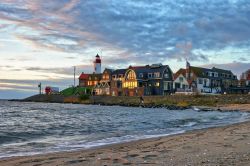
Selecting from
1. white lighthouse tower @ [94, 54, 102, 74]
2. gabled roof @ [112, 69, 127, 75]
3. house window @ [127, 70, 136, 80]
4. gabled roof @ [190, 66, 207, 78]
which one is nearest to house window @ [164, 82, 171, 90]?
house window @ [127, 70, 136, 80]

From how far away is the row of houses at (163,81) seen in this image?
11162 centimetres

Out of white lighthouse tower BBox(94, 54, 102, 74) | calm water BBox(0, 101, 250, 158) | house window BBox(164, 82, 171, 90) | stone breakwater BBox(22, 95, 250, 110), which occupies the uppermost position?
white lighthouse tower BBox(94, 54, 102, 74)

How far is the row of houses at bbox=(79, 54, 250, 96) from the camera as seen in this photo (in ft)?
366

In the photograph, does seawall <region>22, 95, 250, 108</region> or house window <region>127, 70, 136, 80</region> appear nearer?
seawall <region>22, 95, 250, 108</region>

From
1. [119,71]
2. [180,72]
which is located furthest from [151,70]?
[180,72]

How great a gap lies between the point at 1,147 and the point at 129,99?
294 feet

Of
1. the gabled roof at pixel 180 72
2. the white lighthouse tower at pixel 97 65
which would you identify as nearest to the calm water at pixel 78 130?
the gabled roof at pixel 180 72

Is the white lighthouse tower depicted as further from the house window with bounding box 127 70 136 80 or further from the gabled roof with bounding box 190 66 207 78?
the gabled roof with bounding box 190 66 207 78

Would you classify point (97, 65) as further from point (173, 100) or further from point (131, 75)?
point (173, 100)

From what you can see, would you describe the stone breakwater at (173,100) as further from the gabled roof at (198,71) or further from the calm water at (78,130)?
the calm water at (78,130)

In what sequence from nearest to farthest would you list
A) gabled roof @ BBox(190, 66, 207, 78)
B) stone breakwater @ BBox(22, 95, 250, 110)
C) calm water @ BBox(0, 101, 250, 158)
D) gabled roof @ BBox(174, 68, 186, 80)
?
calm water @ BBox(0, 101, 250, 158), stone breakwater @ BBox(22, 95, 250, 110), gabled roof @ BBox(190, 66, 207, 78), gabled roof @ BBox(174, 68, 186, 80)

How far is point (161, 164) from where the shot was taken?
32.8ft

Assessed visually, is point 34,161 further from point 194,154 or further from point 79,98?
point 79,98

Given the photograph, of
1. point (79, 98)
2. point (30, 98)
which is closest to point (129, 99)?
point (79, 98)
